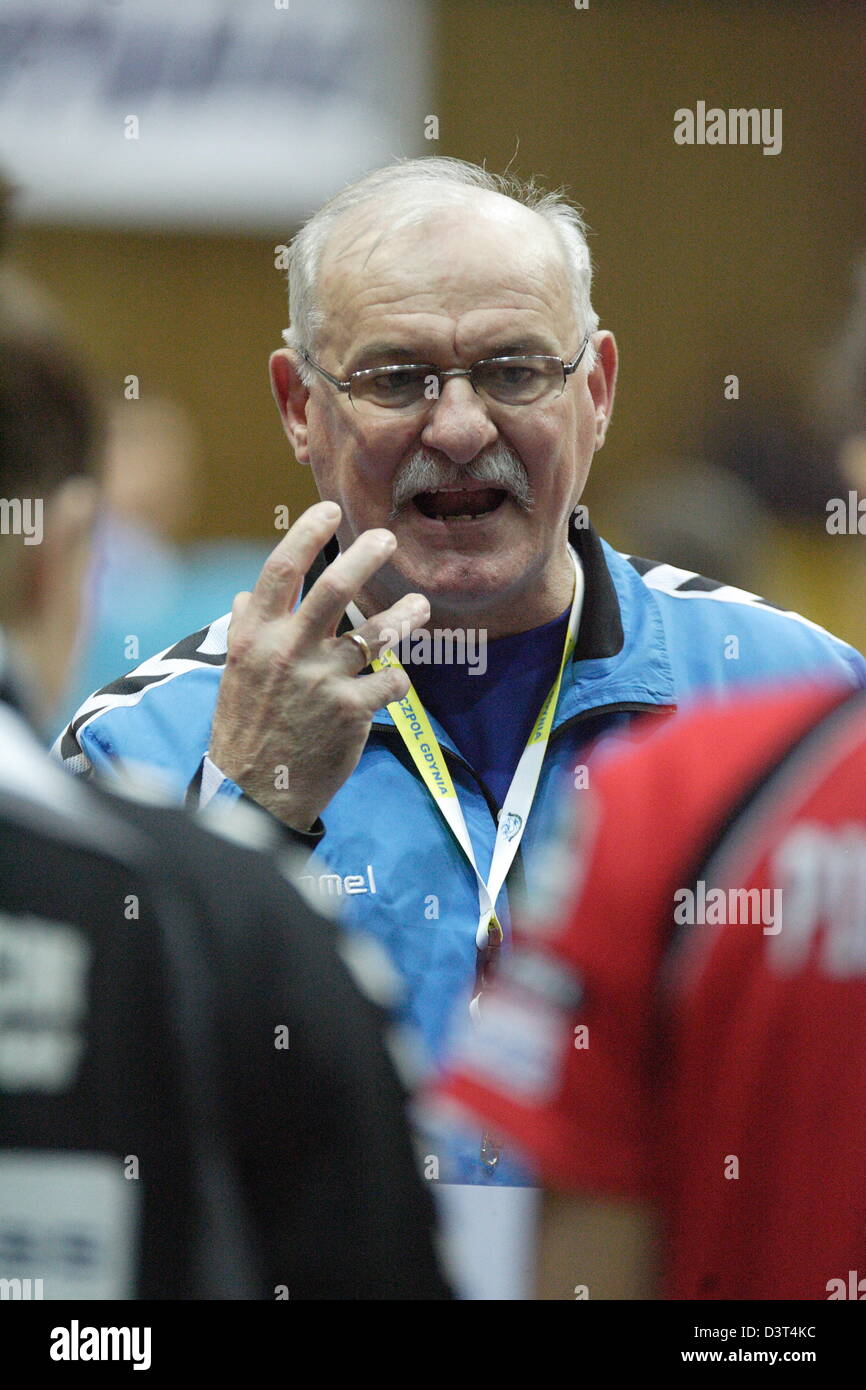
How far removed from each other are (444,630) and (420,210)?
56cm

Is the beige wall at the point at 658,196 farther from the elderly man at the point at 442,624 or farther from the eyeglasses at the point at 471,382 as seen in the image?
the eyeglasses at the point at 471,382

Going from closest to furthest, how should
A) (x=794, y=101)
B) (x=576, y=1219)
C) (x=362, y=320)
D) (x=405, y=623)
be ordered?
(x=576, y=1219), (x=405, y=623), (x=362, y=320), (x=794, y=101)

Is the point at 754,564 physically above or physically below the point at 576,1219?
above

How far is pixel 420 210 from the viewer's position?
6.61ft

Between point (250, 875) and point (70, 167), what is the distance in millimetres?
1484

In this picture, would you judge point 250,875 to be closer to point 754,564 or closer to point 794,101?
point 754,564

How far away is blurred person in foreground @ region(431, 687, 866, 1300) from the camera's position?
3.58 feet

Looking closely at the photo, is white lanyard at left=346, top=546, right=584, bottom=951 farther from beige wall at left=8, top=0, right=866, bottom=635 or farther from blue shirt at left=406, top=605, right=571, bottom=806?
→ beige wall at left=8, top=0, right=866, bottom=635

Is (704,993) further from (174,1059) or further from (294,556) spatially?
(294,556)

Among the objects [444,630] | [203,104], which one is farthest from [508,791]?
[203,104]

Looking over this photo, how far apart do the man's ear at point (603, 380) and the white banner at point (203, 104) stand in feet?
1.26

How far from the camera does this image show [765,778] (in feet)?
3.67
